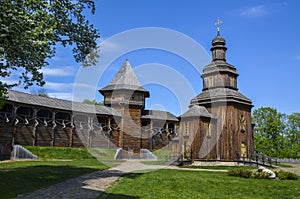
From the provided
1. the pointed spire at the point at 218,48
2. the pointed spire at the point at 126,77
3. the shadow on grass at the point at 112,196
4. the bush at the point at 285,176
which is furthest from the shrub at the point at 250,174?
the pointed spire at the point at 126,77

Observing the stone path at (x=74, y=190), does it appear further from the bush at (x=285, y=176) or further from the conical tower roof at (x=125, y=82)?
the conical tower roof at (x=125, y=82)

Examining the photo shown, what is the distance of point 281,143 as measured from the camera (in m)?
52.6

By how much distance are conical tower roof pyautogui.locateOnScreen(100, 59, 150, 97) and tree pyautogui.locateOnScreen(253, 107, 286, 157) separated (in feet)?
77.2

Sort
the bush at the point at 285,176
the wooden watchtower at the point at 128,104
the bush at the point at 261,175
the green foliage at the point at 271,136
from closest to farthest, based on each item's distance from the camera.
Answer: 1. the bush at the point at 261,175
2. the bush at the point at 285,176
3. the wooden watchtower at the point at 128,104
4. the green foliage at the point at 271,136

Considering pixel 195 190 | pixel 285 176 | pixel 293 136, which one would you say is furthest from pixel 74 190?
pixel 293 136

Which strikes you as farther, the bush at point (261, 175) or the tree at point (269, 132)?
the tree at point (269, 132)

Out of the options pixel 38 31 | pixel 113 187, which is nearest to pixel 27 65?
pixel 38 31

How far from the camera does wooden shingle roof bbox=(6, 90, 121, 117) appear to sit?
3054cm

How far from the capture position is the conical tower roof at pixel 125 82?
4022 cm

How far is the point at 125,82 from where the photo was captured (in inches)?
1606

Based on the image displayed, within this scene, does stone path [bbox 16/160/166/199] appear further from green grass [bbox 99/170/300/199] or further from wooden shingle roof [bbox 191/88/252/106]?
wooden shingle roof [bbox 191/88/252/106]

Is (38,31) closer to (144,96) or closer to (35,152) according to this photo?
(35,152)

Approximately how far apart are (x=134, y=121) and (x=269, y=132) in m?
27.1

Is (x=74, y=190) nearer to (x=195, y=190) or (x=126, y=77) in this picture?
(x=195, y=190)
